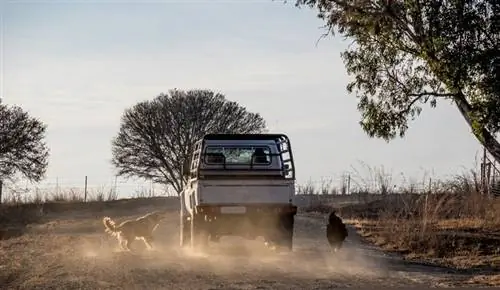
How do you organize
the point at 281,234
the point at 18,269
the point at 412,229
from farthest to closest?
the point at 412,229 → the point at 281,234 → the point at 18,269

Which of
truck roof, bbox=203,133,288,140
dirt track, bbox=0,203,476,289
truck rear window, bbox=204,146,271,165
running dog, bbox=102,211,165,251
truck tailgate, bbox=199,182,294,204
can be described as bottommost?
dirt track, bbox=0,203,476,289

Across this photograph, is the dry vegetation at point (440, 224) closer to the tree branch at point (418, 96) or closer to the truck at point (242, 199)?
the tree branch at point (418, 96)

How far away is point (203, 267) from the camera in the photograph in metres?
16.2

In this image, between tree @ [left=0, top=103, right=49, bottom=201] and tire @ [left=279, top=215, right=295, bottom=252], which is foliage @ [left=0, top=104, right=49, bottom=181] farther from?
tire @ [left=279, top=215, right=295, bottom=252]

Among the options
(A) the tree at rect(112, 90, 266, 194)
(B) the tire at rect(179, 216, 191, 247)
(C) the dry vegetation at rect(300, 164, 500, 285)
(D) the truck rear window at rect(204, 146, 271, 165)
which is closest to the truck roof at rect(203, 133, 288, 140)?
(D) the truck rear window at rect(204, 146, 271, 165)

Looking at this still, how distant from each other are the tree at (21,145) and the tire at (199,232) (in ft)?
92.2

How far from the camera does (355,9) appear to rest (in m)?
22.4

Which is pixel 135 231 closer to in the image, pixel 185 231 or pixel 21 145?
pixel 185 231

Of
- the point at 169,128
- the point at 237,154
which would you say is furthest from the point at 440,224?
the point at 169,128

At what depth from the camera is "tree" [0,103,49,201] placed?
148 ft

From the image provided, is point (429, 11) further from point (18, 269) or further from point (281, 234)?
point (18, 269)

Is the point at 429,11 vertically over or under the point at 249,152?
over

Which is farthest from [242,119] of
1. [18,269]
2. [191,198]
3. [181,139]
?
[18,269]

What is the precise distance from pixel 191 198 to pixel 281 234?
7.26 feet
